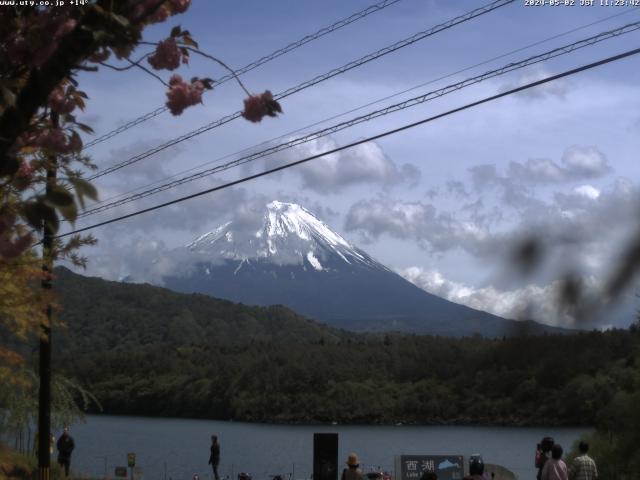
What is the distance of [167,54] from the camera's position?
5.16m

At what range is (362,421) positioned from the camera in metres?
85.2

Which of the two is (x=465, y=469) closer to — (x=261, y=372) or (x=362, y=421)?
(x=362, y=421)

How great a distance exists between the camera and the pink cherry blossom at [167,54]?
516cm

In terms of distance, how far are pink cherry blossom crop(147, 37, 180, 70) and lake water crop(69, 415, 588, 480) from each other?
2442 centimetres

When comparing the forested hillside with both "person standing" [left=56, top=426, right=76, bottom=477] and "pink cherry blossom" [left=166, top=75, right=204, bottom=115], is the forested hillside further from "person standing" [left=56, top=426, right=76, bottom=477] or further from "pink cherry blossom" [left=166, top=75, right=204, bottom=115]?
"pink cherry blossom" [left=166, top=75, right=204, bottom=115]

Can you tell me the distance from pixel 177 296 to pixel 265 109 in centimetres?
17107

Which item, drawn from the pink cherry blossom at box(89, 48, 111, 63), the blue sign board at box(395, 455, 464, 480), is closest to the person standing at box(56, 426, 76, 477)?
the blue sign board at box(395, 455, 464, 480)

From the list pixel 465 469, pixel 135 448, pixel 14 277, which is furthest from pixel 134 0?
pixel 135 448

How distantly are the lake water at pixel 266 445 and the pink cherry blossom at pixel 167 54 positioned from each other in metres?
24.4

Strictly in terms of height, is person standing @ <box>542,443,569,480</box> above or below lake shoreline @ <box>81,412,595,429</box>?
above

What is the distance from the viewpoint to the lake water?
43.7m

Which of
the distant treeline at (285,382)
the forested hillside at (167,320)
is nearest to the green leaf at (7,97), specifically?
the distant treeline at (285,382)

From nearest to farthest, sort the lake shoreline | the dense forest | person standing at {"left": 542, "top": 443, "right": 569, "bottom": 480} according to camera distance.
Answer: person standing at {"left": 542, "top": 443, "right": 569, "bottom": 480}, the dense forest, the lake shoreline

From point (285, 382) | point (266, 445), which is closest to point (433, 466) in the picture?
point (266, 445)
